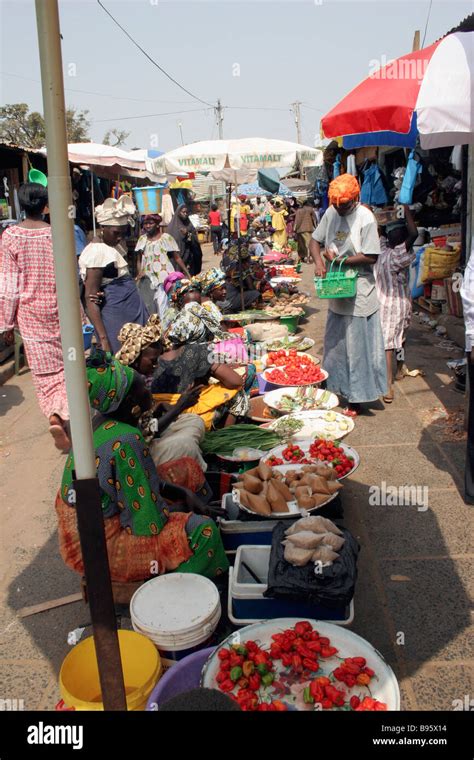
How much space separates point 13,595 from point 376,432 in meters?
3.36

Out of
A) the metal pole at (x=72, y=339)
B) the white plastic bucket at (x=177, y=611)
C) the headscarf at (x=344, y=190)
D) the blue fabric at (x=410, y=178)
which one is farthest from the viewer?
the blue fabric at (x=410, y=178)

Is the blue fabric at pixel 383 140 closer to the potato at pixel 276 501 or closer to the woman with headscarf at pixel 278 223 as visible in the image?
the potato at pixel 276 501

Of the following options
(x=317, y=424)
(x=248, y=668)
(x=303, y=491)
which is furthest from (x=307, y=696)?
(x=317, y=424)

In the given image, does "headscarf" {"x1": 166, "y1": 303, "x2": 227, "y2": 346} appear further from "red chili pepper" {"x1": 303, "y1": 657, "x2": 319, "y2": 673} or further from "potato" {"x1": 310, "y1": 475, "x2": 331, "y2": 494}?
"red chili pepper" {"x1": 303, "y1": 657, "x2": 319, "y2": 673}

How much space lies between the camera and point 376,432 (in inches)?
218

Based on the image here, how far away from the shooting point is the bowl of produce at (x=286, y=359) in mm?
6282

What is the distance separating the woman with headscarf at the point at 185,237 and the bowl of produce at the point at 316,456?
5661mm

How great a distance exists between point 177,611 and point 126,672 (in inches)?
13.0

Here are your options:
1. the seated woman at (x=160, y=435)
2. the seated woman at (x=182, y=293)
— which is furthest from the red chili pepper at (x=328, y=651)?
the seated woman at (x=182, y=293)

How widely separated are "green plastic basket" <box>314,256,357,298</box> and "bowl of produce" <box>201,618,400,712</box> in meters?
3.48

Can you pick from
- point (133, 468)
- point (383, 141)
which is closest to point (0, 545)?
point (133, 468)

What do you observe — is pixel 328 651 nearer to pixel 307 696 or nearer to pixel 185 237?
pixel 307 696
